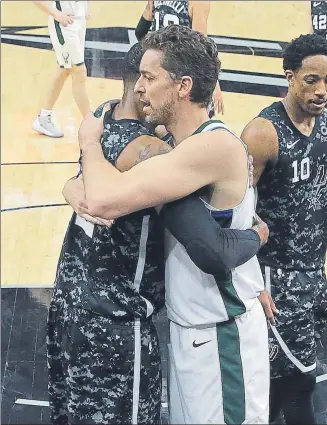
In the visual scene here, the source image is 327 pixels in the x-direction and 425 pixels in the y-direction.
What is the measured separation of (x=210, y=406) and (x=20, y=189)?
349cm

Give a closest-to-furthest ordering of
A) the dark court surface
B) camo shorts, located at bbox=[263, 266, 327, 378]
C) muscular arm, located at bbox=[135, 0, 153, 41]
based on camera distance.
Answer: camo shorts, located at bbox=[263, 266, 327, 378] → the dark court surface → muscular arm, located at bbox=[135, 0, 153, 41]

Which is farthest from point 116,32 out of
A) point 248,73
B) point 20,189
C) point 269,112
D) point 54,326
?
point 54,326

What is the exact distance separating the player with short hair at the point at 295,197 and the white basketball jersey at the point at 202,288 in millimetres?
465

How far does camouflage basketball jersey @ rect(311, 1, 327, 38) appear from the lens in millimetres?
4542

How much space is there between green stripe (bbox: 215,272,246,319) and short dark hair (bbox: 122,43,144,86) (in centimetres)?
67

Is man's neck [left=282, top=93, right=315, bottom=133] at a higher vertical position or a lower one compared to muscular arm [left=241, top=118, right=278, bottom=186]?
higher

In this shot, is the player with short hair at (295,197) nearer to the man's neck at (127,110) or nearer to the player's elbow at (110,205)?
the man's neck at (127,110)

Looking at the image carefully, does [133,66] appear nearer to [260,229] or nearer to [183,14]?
[260,229]

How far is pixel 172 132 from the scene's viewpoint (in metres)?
2.30

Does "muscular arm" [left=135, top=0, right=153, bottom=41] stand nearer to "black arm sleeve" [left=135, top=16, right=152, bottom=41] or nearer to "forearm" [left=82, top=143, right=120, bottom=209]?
"black arm sleeve" [left=135, top=16, right=152, bottom=41]

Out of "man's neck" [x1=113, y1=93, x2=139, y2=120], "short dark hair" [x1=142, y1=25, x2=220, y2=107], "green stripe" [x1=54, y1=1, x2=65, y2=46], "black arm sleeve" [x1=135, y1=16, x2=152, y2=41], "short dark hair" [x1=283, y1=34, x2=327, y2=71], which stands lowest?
"man's neck" [x1=113, y1=93, x2=139, y2=120]

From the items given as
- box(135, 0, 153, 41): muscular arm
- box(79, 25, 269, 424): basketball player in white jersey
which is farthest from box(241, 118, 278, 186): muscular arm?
box(135, 0, 153, 41): muscular arm

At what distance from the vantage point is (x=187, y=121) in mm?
2268

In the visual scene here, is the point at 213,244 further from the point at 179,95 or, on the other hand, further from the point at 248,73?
the point at 248,73
